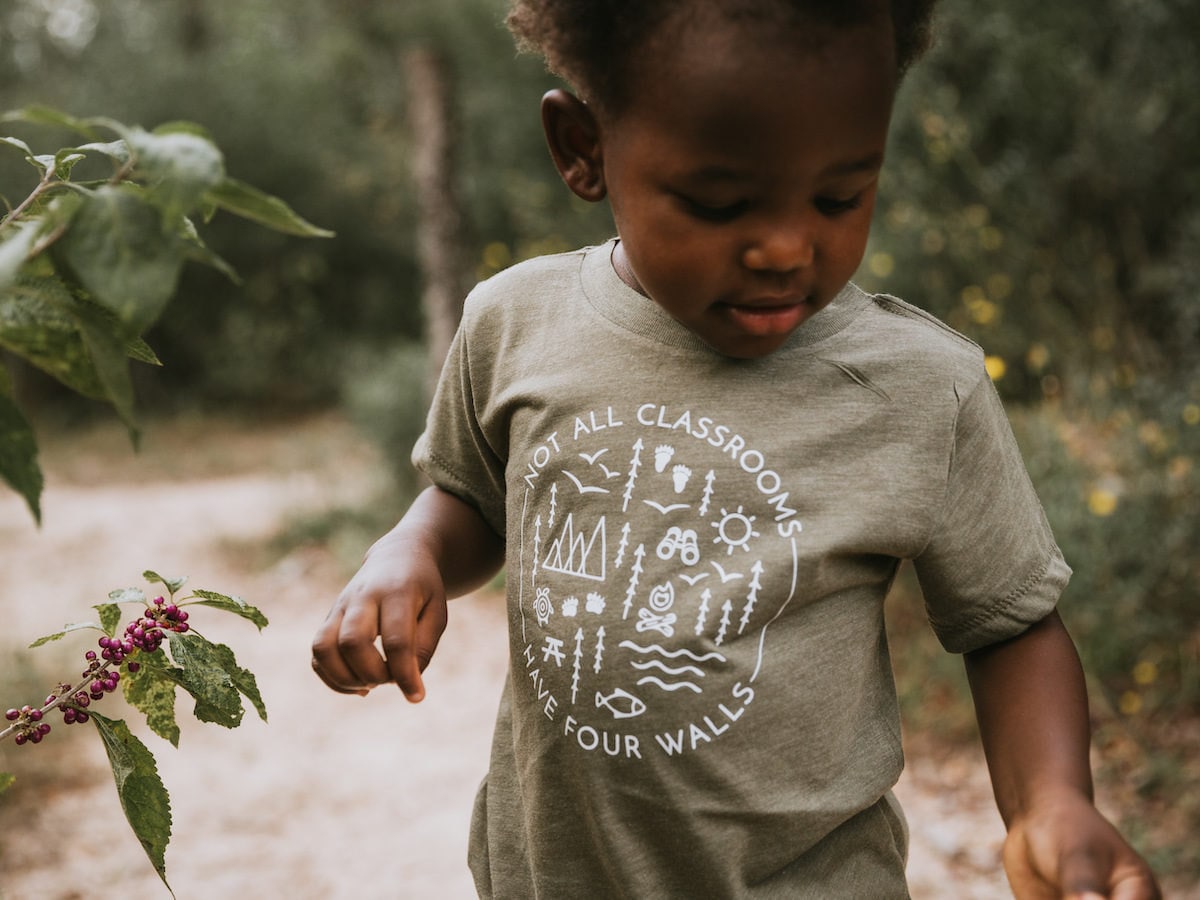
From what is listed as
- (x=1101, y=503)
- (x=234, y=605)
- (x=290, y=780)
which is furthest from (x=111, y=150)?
(x=290, y=780)

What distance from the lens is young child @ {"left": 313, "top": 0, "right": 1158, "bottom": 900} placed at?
1.08 meters

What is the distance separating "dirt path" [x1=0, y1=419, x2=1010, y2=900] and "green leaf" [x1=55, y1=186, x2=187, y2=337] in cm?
286

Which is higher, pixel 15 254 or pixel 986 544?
pixel 15 254

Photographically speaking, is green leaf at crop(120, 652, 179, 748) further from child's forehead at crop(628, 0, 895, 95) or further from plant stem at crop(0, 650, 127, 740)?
child's forehead at crop(628, 0, 895, 95)

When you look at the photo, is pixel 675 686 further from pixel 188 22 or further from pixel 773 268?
pixel 188 22

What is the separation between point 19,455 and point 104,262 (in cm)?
15

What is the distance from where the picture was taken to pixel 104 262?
75 centimetres

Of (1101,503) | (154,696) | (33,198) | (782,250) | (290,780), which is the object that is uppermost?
(33,198)

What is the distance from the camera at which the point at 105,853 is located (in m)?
3.56

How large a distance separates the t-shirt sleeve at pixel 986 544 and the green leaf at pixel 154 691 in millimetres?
780

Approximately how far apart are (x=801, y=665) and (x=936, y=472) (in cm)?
24

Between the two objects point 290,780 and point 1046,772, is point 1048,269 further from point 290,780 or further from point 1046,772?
point 1046,772

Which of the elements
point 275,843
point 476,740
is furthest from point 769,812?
point 476,740

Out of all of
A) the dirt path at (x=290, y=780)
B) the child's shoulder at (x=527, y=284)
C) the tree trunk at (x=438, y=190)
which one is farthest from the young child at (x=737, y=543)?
the tree trunk at (x=438, y=190)
